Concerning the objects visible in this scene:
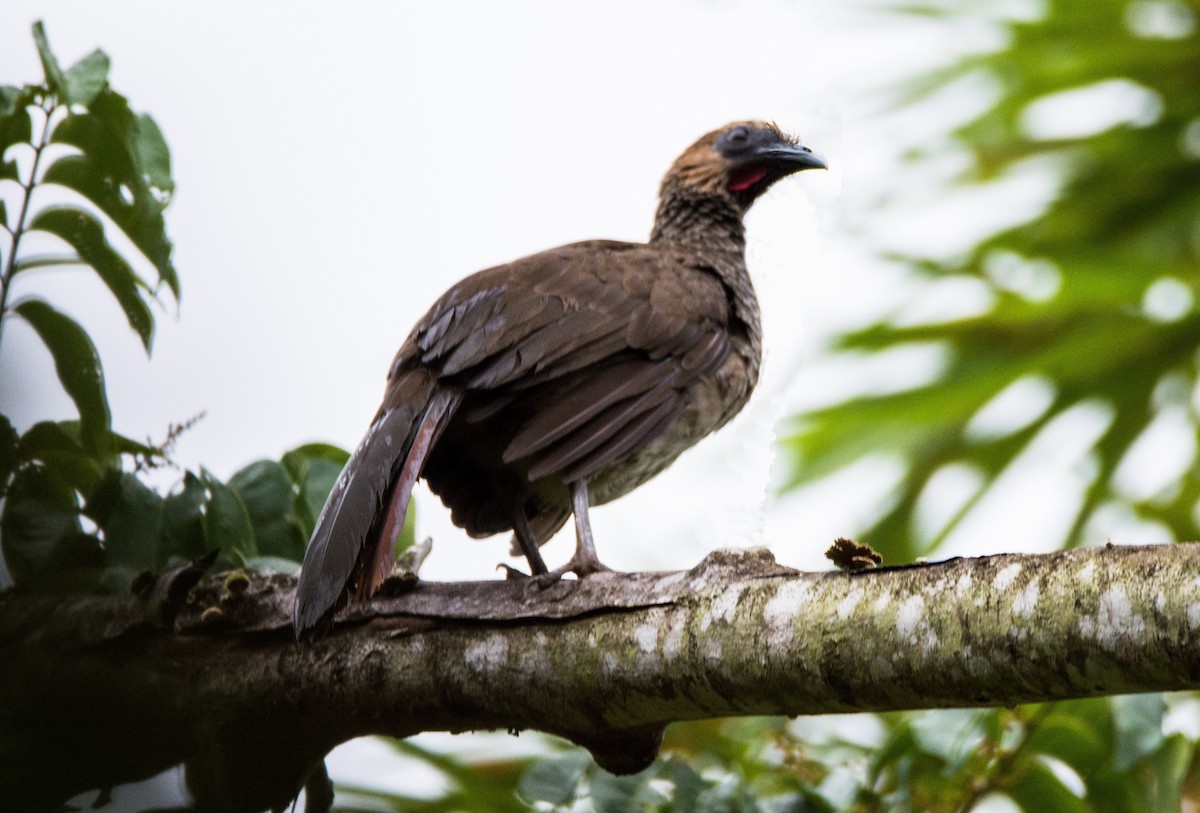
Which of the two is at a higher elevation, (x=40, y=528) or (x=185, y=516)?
(x=40, y=528)

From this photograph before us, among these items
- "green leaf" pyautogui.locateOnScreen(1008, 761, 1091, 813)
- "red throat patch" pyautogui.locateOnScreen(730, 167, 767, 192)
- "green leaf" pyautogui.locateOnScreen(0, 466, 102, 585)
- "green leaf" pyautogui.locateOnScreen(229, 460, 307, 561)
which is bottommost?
"green leaf" pyautogui.locateOnScreen(1008, 761, 1091, 813)

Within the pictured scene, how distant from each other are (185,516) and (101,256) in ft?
1.79

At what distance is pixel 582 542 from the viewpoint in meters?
3.20

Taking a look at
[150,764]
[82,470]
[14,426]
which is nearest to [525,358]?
[82,470]

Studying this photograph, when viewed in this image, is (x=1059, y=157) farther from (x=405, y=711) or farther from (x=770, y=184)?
(x=405, y=711)

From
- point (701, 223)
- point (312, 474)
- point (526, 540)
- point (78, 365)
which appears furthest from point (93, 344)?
point (701, 223)

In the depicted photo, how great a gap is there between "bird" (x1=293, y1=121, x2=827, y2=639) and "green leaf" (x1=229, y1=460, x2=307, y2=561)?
158 millimetres

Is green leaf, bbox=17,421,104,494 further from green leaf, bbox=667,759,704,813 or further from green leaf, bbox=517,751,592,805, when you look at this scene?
green leaf, bbox=667,759,704,813

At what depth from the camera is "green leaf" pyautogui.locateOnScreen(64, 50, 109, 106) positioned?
244 cm

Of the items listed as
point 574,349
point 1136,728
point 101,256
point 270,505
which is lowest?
Result: point 1136,728

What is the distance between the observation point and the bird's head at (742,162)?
4.62 m

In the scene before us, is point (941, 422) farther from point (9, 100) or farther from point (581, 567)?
point (9, 100)

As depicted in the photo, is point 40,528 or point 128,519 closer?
point 40,528

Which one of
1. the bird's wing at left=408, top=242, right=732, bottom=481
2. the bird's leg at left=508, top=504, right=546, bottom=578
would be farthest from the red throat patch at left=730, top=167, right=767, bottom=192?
the bird's leg at left=508, top=504, right=546, bottom=578
